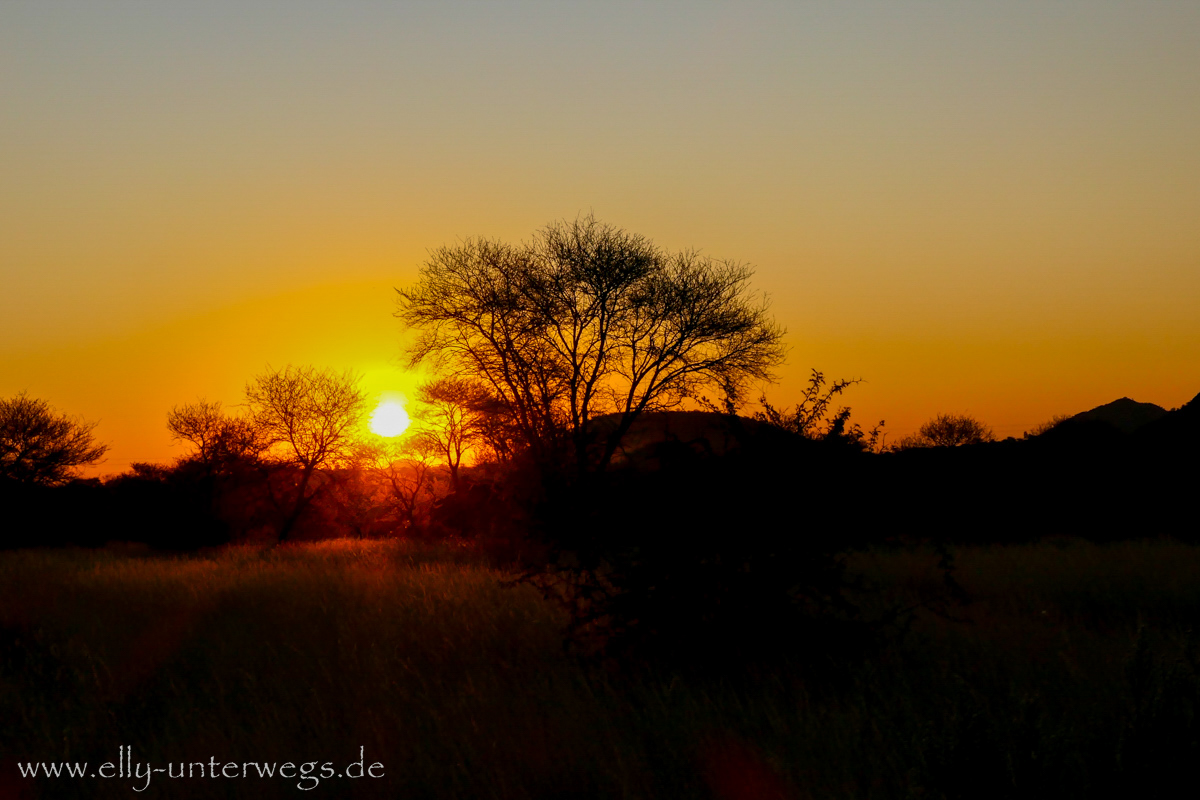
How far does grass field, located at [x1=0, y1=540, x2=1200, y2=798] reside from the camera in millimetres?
3621

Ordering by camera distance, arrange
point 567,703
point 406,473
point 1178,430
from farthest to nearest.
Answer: point 406,473 < point 1178,430 < point 567,703

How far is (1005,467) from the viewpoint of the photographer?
20.7 metres

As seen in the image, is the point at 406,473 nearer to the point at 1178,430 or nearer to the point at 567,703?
the point at 1178,430

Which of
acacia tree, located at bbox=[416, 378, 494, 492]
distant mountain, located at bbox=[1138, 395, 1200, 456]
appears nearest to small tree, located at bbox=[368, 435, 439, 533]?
acacia tree, located at bbox=[416, 378, 494, 492]

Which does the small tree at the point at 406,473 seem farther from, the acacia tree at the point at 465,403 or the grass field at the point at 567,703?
the grass field at the point at 567,703

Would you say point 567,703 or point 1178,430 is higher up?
point 1178,430

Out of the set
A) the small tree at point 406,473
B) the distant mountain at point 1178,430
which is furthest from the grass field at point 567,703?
the small tree at point 406,473

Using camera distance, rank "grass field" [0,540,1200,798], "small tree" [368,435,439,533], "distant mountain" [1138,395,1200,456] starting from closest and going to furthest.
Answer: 1. "grass field" [0,540,1200,798]
2. "distant mountain" [1138,395,1200,456]
3. "small tree" [368,435,439,533]

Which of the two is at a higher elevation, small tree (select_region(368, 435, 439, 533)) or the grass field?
small tree (select_region(368, 435, 439, 533))

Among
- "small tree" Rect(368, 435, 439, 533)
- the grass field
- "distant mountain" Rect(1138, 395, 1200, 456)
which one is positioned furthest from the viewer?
"small tree" Rect(368, 435, 439, 533)

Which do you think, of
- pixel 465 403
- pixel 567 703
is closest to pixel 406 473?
pixel 465 403

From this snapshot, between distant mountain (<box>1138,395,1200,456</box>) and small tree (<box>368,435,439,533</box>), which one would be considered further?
small tree (<box>368,435,439,533</box>)

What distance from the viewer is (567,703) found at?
5.08 meters

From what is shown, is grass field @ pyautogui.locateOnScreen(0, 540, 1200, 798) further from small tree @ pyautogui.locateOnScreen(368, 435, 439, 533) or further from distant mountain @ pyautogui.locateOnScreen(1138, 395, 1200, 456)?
small tree @ pyautogui.locateOnScreen(368, 435, 439, 533)
